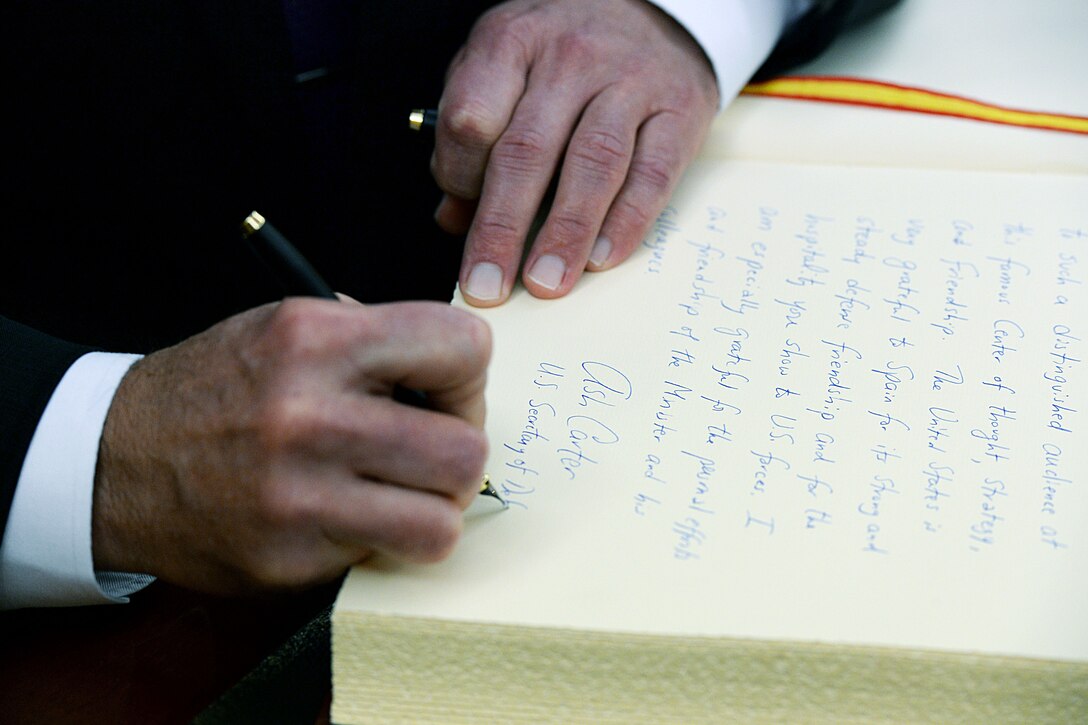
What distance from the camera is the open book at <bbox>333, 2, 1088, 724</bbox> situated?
16.7 inches

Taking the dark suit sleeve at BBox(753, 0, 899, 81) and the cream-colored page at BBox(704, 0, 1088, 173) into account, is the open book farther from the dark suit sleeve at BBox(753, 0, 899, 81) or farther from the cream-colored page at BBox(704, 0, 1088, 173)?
the dark suit sleeve at BBox(753, 0, 899, 81)

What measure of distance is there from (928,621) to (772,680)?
8 cm

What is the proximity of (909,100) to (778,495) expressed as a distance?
446 millimetres

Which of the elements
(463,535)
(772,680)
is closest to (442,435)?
(463,535)

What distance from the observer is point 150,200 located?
913mm

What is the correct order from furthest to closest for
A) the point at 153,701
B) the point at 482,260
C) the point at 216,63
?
the point at 216,63 < the point at 482,260 < the point at 153,701

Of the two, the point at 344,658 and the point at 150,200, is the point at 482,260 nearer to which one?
the point at 344,658

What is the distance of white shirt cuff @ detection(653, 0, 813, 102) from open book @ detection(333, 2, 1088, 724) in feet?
0.49

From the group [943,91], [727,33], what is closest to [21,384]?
[727,33]

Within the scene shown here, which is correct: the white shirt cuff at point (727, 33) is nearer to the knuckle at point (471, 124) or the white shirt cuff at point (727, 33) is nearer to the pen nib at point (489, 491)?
the knuckle at point (471, 124)

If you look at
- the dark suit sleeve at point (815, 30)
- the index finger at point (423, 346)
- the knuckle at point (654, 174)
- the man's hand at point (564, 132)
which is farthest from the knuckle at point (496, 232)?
the dark suit sleeve at point (815, 30)

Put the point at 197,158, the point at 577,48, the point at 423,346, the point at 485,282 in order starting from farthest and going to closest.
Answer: the point at 197,158 → the point at 577,48 → the point at 485,282 → the point at 423,346

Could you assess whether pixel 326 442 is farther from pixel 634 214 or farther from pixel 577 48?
pixel 577 48

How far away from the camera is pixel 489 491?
0.49m
